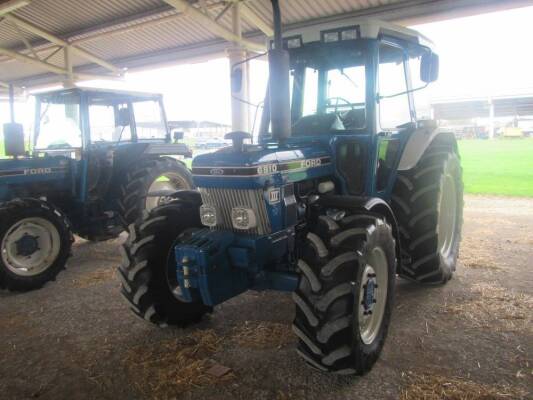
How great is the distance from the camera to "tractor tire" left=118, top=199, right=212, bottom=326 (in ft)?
10.3

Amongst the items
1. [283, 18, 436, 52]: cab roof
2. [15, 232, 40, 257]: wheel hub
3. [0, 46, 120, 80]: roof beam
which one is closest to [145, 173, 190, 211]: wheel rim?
[15, 232, 40, 257]: wheel hub

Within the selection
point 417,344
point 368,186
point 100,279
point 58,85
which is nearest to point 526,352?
point 417,344

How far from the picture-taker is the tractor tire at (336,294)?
242 centimetres

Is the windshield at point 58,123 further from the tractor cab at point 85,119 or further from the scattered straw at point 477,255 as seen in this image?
the scattered straw at point 477,255

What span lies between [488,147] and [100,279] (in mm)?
17452

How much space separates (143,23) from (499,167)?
11.6m

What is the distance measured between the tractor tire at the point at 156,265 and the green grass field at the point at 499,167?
9.41 metres

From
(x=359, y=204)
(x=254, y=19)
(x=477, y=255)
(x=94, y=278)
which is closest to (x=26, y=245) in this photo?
(x=94, y=278)

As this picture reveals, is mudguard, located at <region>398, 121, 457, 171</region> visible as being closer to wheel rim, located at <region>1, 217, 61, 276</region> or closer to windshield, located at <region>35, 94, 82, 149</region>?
wheel rim, located at <region>1, 217, 61, 276</region>

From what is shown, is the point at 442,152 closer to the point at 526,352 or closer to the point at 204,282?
the point at 526,352

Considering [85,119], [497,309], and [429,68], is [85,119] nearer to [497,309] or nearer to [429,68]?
[429,68]

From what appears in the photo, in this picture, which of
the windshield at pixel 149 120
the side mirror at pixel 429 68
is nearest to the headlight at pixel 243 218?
the side mirror at pixel 429 68

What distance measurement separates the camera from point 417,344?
3057 mm

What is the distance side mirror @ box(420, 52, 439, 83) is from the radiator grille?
1718 millimetres
